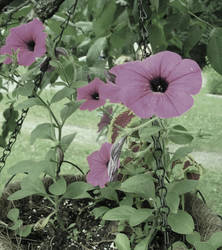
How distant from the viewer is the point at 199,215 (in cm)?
84

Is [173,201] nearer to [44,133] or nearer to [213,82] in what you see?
[44,133]

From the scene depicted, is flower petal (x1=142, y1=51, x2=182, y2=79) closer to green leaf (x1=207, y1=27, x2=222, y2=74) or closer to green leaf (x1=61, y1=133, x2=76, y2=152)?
green leaf (x1=61, y1=133, x2=76, y2=152)

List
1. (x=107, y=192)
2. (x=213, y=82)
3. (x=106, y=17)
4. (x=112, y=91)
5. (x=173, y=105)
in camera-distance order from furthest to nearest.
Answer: (x=213, y=82) < (x=106, y=17) < (x=107, y=192) < (x=112, y=91) < (x=173, y=105)

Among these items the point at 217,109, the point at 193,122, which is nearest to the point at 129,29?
the point at 193,122

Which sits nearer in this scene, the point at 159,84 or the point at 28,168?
the point at 159,84

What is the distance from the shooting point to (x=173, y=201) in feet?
2.28

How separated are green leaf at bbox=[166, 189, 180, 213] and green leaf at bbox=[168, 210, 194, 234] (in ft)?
0.11

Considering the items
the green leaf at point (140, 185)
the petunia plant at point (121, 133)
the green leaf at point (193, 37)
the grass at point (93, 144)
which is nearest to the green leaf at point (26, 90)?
the petunia plant at point (121, 133)

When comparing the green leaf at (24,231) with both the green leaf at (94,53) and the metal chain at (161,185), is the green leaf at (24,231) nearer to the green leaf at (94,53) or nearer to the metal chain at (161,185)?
the metal chain at (161,185)

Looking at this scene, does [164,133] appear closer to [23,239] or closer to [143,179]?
[143,179]

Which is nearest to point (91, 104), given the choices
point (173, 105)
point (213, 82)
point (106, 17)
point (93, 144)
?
point (173, 105)

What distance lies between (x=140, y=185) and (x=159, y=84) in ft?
0.72

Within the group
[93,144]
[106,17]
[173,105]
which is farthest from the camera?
[93,144]

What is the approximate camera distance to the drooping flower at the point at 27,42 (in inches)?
27.9
